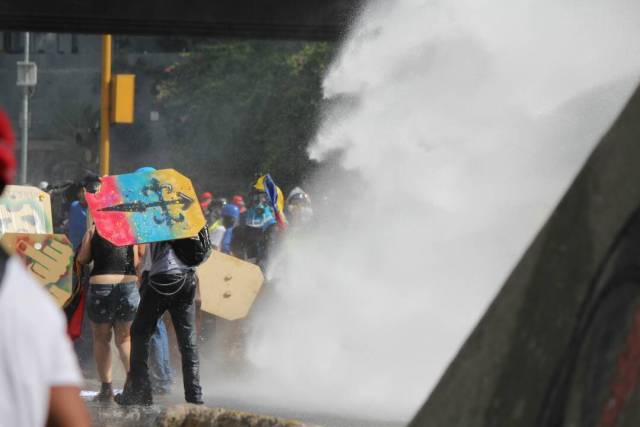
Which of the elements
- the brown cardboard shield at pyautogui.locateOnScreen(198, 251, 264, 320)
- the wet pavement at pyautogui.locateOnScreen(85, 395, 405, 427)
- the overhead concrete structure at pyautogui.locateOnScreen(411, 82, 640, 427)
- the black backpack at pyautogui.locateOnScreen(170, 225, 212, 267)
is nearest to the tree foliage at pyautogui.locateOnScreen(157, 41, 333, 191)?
the brown cardboard shield at pyautogui.locateOnScreen(198, 251, 264, 320)

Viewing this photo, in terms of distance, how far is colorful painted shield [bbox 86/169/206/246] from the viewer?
9172 millimetres

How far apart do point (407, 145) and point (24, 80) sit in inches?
769

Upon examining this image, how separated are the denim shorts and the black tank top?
0.11m

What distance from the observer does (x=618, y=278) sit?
3602 millimetres

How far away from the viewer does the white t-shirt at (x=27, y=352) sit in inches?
101

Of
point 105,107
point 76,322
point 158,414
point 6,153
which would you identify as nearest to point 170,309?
point 158,414

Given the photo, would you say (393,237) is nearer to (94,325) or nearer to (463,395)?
(94,325)

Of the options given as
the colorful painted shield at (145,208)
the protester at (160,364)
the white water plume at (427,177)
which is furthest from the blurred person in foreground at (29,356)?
the protester at (160,364)

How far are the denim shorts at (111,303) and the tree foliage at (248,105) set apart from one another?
1048 inches

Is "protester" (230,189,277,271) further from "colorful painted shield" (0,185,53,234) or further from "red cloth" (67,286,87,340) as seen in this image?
"red cloth" (67,286,87,340)

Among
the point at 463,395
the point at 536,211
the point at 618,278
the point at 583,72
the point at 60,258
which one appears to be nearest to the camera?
the point at 618,278

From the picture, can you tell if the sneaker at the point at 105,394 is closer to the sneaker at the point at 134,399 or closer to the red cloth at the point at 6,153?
the sneaker at the point at 134,399

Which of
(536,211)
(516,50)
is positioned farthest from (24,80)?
(536,211)

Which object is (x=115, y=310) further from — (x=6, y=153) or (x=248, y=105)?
(x=248, y=105)
